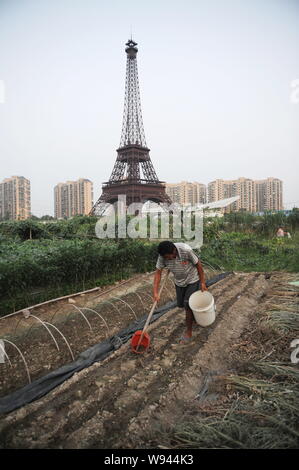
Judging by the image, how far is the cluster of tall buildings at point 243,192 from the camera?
52.8 m

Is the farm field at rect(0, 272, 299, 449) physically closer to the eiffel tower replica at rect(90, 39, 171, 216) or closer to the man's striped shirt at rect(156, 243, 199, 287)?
the man's striped shirt at rect(156, 243, 199, 287)

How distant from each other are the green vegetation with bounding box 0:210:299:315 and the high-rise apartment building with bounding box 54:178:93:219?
42.3 m

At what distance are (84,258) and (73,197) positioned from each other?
173 ft

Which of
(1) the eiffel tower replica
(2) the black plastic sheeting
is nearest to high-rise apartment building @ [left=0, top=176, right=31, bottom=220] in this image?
(1) the eiffel tower replica

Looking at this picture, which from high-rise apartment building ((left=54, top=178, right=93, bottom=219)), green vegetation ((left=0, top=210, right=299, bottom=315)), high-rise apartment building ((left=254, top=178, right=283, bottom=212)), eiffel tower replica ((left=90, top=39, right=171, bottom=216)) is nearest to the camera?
green vegetation ((left=0, top=210, right=299, bottom=315))

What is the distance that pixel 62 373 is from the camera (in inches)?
109

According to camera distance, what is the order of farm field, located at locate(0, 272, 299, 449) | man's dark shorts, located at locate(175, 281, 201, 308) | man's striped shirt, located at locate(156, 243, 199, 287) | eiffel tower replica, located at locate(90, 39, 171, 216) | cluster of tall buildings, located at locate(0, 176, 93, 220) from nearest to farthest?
farm field, located at locate(0, 272, 299, 449), man's striped shirt, located at locate(156, 243, 199, 287), man's dark shorts, located at locate(175, 281, 201, 308), eiffel tower replica, located at locate(90, 39, 171, 216), cluster of tall buildings, located at locate(0, 176, 93, 220)

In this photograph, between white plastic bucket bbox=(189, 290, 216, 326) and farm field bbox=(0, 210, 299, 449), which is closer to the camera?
Result: farm field bbox=(0, 210, 299, 449)

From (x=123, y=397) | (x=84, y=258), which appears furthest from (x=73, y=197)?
(x=123, y=397)

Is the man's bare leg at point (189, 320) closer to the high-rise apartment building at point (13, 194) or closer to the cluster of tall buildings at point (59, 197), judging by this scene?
the cluster of tall buildings at point (59, 197)

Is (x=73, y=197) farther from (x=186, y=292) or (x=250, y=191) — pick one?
(x=186, y=292)

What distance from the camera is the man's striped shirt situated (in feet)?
9.92

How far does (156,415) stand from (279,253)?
910cm
